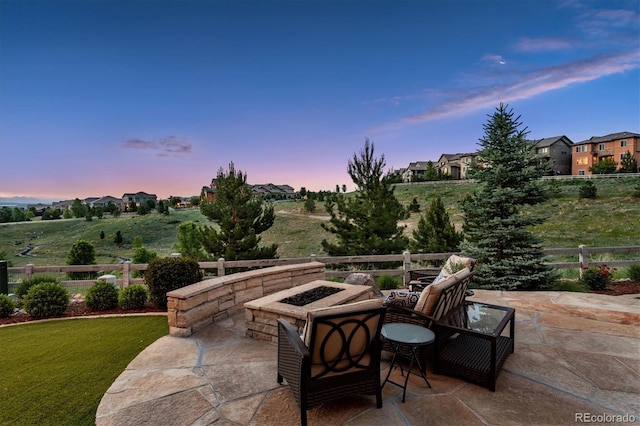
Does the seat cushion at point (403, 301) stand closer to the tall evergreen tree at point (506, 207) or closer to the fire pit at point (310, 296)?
the fire pit at point (310, 296)

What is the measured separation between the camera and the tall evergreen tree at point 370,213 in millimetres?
11281

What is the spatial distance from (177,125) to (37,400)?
10.6m

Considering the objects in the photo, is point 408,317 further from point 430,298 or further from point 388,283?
point 388,283

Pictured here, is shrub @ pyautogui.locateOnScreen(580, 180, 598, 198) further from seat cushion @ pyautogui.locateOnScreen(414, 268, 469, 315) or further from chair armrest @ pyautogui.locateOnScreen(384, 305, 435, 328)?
chair armrest @ pyautogui.locateOnScreen(384, 305, 435, 328)

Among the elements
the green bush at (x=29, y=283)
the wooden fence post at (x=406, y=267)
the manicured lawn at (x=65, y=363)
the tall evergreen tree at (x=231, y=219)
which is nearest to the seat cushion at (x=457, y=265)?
the wooden fence post at (x=406, y=267)

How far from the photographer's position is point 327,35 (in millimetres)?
8727

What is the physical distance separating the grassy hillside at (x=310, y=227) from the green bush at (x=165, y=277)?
904cm

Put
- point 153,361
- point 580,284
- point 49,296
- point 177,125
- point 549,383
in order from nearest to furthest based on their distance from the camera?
point 549,383
point 153,361
point 49,296
point 580,284
point 177,125

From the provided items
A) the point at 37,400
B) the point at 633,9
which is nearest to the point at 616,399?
the point at 37,400

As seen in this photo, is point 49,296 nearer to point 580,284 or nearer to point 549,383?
point 549,383

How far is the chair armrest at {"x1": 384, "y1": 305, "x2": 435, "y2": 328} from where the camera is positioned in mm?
3270

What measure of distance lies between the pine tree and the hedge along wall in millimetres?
6356

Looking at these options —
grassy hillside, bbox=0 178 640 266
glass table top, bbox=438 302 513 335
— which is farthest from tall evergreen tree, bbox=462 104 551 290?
glass table top, bbox=438 302 513 335

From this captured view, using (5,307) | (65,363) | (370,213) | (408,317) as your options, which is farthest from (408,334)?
(370,213)
